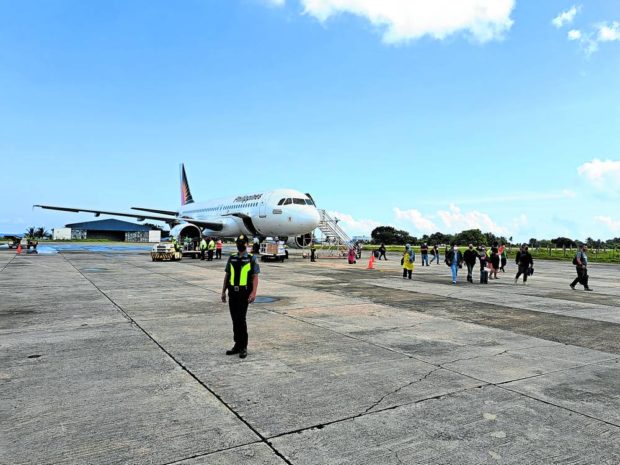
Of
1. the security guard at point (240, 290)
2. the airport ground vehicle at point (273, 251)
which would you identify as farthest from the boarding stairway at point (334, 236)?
the security guard at point (240, 290)

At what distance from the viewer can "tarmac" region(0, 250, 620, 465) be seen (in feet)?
10.7

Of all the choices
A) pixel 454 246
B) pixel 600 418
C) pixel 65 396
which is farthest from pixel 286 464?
pixel 454 246

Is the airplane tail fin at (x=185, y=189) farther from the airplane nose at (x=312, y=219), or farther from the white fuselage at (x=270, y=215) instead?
the airplane nose at (x=312, y=219)

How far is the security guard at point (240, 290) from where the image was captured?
573 centimetres

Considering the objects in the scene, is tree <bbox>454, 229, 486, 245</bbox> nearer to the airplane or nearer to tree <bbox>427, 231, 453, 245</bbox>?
tree <bbox>427, 231, 453, 245</bbox>

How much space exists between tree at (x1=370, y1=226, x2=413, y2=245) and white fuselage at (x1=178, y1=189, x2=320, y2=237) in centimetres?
9210

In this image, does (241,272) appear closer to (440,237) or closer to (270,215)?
(270,215)

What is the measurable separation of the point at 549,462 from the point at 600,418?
3.76 feet

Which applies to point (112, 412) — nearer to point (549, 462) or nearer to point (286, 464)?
point (286, 464)

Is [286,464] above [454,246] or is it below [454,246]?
below

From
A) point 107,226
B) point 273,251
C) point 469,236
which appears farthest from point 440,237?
point 273,251

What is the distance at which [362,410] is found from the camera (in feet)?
13.0

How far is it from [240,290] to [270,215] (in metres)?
22.2

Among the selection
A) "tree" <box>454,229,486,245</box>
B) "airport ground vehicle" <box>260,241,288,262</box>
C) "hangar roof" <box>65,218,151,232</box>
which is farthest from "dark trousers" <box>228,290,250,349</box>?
"tree" <box>454,229,486,245</box>
